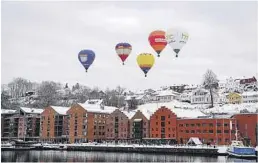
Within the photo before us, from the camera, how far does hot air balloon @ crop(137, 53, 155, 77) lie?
1158 inches

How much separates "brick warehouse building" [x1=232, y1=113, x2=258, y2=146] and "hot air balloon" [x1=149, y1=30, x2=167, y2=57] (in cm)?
1882

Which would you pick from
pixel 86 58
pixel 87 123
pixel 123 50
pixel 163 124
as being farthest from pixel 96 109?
pixel 123 50

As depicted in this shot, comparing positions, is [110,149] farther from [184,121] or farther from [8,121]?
[8,121]

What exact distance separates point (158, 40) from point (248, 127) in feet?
64.6

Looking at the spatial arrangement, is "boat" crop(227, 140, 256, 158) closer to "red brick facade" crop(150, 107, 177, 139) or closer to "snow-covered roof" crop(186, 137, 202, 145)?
"snow-covered roof" crop(186, 137, 202, 145)

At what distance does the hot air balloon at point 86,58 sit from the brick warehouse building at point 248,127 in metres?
20.7

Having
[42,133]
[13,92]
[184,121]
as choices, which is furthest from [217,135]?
[13,92]

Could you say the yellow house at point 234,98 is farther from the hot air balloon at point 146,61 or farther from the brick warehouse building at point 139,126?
the hot air balloon at point 146,61

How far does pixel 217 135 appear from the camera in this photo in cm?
4241

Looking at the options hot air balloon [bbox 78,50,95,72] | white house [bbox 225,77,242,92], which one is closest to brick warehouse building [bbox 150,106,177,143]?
hot air balloon [bbox 78,50,95,72]

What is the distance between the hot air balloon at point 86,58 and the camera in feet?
95.2

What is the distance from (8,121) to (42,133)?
8.41 metres

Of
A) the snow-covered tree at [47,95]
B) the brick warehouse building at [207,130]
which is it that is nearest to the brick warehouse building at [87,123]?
the brick warehouse building at [207,130]

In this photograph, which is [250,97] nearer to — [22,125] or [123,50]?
[22,125]
